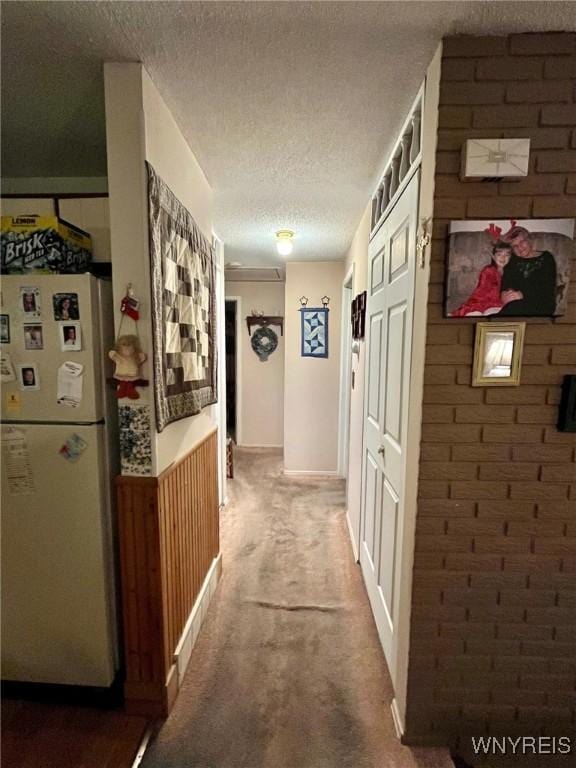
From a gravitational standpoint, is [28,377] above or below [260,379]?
above

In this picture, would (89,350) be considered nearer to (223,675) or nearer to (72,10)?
(72,10)

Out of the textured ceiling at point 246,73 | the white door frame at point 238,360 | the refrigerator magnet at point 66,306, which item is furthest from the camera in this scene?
the white door frame at point 238,360

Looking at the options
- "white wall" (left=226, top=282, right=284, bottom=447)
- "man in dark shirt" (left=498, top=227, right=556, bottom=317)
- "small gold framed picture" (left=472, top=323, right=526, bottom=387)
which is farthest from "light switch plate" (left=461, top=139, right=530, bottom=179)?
"white wall" (left=226, top=282, right=284, bottom=447)

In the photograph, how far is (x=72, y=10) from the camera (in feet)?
3.33

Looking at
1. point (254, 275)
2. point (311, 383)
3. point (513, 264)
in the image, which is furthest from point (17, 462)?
point (254, 275)

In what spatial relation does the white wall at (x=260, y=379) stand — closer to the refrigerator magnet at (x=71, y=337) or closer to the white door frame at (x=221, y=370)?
the white door frame at (x=221, y=370)

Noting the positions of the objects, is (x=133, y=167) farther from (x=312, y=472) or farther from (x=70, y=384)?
(x=312, y=472)

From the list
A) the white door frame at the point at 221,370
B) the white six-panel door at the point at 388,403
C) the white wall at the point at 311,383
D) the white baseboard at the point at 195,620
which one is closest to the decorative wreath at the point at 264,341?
the white wall at the point at 311,383

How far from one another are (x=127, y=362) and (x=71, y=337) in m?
0.22

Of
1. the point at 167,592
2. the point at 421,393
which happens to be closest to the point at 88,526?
the point at 167,592

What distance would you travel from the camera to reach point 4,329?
1.29 m

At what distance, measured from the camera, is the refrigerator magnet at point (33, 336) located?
129cm

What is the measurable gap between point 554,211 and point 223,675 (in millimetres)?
2199

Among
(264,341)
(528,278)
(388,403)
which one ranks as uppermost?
(528,278)
